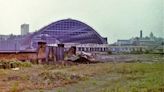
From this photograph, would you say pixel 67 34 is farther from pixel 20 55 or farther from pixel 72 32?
pixel 20 55

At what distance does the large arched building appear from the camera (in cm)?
6291

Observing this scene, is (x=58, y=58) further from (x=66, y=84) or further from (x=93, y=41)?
(x=93, y=41)

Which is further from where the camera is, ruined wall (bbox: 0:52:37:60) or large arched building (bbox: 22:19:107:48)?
large arched building (bbox: 22:19:107:48)

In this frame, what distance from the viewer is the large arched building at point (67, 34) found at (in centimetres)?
6291

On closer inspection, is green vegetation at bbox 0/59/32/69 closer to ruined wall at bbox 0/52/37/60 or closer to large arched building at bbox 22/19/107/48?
ruined wall at bbox 0/52/37/60

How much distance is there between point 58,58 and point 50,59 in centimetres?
A: 117

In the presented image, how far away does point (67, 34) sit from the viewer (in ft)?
216

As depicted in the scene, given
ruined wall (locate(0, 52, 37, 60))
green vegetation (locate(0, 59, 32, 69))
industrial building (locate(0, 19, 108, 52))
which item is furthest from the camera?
industrial building (locate(0, 19, 108, 52))

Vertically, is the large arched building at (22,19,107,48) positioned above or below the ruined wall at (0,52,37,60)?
above

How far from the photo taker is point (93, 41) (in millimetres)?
67188

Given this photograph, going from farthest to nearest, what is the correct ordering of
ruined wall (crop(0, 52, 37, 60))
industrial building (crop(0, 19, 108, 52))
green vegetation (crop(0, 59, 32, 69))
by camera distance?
1. industrial building (crop(0, 19, 108, 52))
2. ruined wall (crop(0, 52, 37, 60))
3. green vegetation (crop(0, 59, 32, 69))

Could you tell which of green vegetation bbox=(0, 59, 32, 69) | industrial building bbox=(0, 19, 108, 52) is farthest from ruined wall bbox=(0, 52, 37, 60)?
industrial building bbox=(0, 19, 108, 52)

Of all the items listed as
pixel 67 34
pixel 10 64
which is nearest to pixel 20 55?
pixel 10 64

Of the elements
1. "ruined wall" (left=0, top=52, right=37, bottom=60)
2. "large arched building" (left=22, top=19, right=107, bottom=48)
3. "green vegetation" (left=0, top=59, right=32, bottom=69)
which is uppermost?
"large arched building" (left=22, top=19, right=107, bottom=48)
